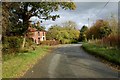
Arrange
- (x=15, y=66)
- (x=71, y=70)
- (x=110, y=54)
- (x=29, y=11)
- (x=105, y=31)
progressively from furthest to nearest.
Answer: (x=105, y=31)
(x=29, y=11)
(x=110, y=54)
(x=15, y=66)
(x=71, y=70)

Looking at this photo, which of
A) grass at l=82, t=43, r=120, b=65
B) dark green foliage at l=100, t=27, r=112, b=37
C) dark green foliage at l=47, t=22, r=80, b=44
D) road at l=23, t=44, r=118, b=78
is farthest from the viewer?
dark green foliage at l=47, t=22, r=80, b=44

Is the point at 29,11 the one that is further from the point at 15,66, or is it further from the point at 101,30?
the point at 101,30

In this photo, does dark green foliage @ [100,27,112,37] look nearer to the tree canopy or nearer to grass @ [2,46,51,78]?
the tree canopy

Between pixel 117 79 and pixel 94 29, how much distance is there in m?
61.2

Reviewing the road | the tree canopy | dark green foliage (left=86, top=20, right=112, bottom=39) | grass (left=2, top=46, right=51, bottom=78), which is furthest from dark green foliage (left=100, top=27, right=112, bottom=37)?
grass (left=2, top=46, right=51, bottom=78)

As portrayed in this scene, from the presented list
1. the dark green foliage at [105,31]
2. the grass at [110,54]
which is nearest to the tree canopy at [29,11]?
the grass at [110,54]

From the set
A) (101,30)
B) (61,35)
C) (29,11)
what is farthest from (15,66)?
(61,35)

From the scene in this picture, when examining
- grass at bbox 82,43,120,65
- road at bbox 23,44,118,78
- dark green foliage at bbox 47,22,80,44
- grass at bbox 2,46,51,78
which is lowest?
road at bbox 23,44,118,78

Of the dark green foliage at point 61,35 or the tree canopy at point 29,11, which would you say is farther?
the dark green foliage at point 61,35

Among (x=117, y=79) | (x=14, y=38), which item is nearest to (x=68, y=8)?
(x=14, y=38)

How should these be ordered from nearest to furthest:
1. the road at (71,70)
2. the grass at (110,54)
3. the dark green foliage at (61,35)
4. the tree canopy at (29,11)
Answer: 1. the road at (71,70)
2. the grass at (110,54)
3. the tree canopy at (29,11)
4. the dark green foliage at (61,35)

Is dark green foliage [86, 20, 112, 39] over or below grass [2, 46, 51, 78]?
over

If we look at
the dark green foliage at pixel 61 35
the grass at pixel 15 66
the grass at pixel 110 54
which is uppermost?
the dark green foliage at pixel 61 35

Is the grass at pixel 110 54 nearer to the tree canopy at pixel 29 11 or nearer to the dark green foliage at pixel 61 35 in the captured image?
the tree canopy at pixel 29 11
